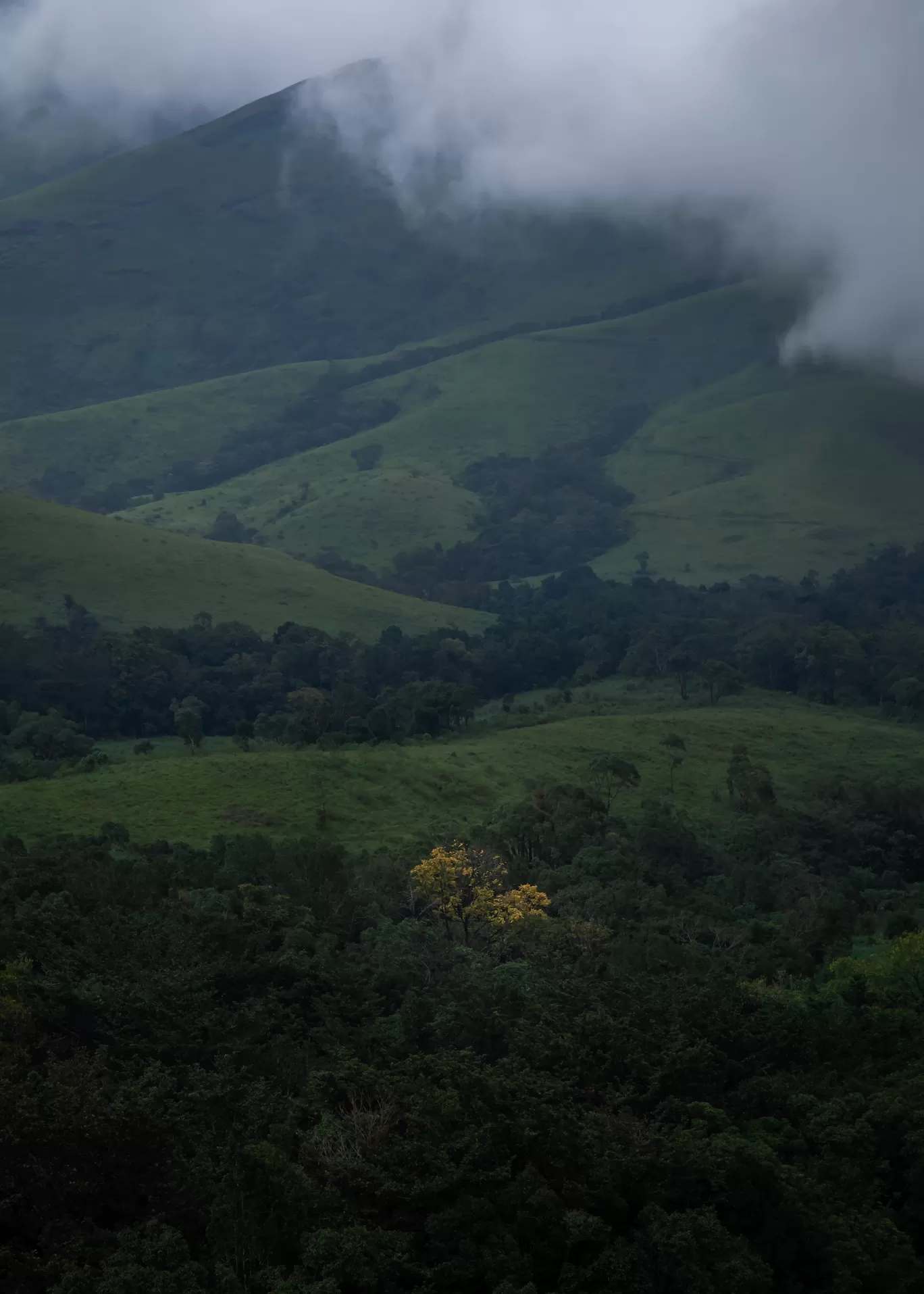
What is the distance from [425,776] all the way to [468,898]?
2374 cm

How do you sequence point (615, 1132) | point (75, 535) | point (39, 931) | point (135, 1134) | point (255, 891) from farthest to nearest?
point (75, 535) < point (255, 891) < point (39, 931) < point (615, 1132) < point (135, 1134)

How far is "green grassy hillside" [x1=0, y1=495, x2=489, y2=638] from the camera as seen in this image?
407ft

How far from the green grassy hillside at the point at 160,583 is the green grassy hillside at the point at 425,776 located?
34.2 m

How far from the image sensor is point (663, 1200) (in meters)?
26.4

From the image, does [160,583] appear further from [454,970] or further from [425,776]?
[454,970]

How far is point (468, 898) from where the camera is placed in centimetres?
4819

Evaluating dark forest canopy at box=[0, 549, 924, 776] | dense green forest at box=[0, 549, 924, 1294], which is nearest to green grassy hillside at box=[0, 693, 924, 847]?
dense green forest at box=[0, 549, 924, 1294]

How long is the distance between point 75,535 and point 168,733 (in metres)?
41.9

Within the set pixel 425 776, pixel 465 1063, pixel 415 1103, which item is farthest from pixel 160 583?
pixel 415 1103

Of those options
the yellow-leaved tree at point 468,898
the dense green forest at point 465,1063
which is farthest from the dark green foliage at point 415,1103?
the yellow-leaved tree at point 468,898

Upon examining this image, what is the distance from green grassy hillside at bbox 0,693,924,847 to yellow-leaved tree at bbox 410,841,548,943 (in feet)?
38.1

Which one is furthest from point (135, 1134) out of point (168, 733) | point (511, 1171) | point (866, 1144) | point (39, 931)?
point (168, 733)

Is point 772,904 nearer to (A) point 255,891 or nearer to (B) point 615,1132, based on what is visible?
(A) point 255,891

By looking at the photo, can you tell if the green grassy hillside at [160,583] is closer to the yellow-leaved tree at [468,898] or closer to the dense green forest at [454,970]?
the dense green forest at [454,970]
